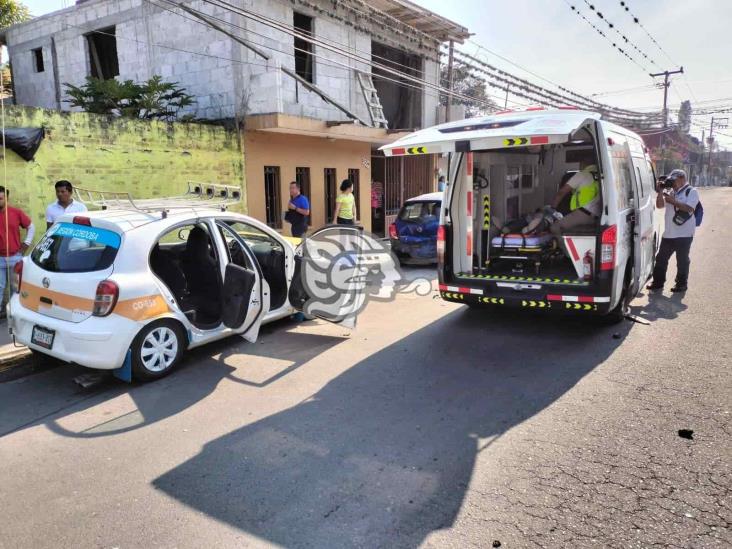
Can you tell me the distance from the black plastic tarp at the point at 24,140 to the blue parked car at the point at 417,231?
6137 mm

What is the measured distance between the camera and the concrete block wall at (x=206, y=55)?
37.5ft

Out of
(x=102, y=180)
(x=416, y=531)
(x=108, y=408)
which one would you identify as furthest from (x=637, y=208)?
(x=102, y=180)

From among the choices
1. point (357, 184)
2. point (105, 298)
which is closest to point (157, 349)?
point (105, 298)

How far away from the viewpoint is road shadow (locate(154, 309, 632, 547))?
2.79 m

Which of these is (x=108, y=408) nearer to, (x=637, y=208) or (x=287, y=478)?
(x=287, y=478)

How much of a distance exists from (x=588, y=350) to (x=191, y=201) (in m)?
4.40

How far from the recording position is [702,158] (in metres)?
70.3

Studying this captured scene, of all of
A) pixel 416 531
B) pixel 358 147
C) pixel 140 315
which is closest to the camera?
pixel 416 531

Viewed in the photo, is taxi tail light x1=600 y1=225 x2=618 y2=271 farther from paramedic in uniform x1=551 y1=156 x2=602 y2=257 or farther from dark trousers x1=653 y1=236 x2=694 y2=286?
dark trousers x1=653 y1=236 x2=694 y2=286

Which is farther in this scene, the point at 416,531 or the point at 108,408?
the point at 108,408

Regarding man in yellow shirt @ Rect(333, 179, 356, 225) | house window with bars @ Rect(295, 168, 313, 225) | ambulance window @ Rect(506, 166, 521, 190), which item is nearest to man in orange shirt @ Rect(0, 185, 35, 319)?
man in yellow shirt @ Rect(333, 179, 356, 225)

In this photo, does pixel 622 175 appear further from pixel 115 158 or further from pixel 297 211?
pixel 115 158

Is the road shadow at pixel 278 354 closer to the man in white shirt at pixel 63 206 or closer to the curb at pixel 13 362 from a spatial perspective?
the curb at pixel 13 362

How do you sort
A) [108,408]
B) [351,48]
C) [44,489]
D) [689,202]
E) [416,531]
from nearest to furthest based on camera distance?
1. [416,531]
2. [44,489]
3. [108,408]
4. [689,202]
5. [351,48]
